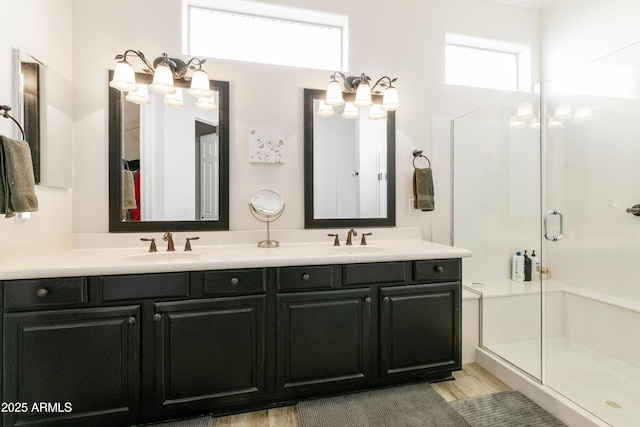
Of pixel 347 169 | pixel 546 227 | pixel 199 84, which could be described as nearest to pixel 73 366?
pixel 199 84

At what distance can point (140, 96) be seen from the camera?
198cm

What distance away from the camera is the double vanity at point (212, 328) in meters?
1.42

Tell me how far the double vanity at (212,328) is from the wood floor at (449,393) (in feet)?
0.19

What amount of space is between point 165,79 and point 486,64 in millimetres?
2591

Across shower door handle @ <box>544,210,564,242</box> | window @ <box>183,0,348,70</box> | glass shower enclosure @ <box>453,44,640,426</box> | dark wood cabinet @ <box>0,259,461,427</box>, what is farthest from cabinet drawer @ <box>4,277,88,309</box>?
shower door handle @ <box>544,210,564,242</box>

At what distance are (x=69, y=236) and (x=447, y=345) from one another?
235 centimetres

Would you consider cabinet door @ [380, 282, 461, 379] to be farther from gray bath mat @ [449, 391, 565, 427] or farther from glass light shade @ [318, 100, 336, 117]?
glass light shade @ [318, 100, 336, 117]

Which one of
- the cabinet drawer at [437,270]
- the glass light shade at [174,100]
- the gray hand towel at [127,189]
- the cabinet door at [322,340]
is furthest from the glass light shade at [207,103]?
the cabinet drawer at [437,270]

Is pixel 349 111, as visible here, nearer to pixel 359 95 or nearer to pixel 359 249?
pixel 359 95

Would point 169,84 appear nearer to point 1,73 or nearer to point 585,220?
point 1,73

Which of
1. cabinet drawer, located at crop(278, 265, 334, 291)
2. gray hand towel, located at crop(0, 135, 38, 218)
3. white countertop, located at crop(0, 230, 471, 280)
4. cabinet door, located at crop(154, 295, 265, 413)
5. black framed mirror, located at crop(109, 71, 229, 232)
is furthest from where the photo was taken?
black framed mirror, located at crop(109, 71, 229, 232)

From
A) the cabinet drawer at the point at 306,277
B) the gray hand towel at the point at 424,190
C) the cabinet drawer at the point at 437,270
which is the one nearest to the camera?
the cabinet drawer at the point at 306,277

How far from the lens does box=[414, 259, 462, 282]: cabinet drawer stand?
190 cm

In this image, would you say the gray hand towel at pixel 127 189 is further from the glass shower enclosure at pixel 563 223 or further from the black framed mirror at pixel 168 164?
the glass shower enclosure at pixel 563 223
